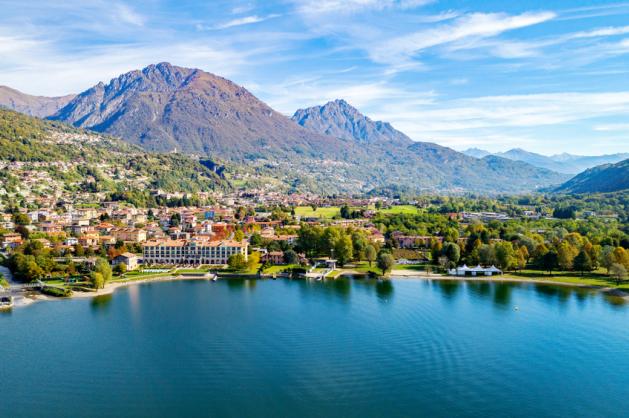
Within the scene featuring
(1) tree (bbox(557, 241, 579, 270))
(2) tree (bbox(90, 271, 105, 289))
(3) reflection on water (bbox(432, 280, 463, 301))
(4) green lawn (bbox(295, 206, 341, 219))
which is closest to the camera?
(3) reflection on water (bbox(432, 280, 463, 301))

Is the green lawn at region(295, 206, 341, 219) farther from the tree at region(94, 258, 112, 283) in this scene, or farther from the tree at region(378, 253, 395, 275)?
the tree at region(94, 258, 112, 283)

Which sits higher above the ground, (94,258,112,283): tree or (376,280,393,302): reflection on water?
(94,258,112,283): tree

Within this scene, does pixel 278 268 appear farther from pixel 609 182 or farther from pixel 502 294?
pixel 609 182

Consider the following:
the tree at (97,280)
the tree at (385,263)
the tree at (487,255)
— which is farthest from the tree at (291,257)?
the tree at (97,280)

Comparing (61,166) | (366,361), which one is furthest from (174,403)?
(61,166)

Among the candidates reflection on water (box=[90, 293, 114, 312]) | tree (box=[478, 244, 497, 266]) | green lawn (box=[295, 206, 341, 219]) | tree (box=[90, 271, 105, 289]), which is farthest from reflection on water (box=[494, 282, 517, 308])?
green lawn (box=[295, 206, 341, 219])

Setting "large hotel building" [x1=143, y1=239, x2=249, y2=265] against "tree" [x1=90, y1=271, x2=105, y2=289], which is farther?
"large hotel building" [x1=143, y1=239, x2=249, y2=265]

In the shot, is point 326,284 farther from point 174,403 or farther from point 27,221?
point 27,221
